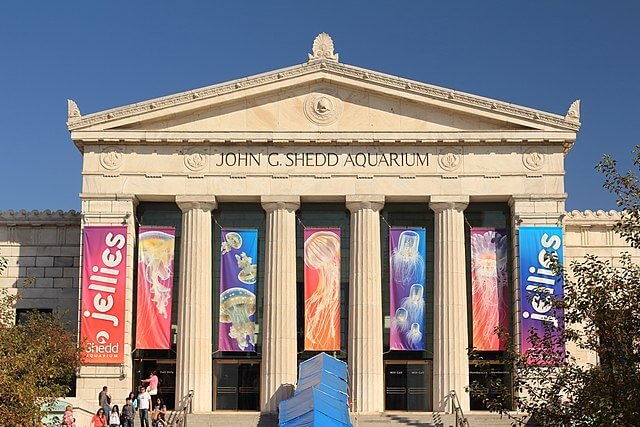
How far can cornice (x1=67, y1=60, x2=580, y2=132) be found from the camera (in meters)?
44.4

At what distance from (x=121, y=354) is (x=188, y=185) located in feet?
24.4

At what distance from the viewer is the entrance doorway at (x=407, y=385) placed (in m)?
45.0

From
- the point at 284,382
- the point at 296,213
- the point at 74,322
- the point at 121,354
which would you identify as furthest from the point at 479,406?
the point at 74,322

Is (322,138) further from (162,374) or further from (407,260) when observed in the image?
(162,374)

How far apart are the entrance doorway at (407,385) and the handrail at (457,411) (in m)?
2.23

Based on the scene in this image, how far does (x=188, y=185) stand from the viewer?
45.1 metres

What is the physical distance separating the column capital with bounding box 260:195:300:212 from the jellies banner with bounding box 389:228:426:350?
4.17m

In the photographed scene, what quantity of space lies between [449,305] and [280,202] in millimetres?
8119

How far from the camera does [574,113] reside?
4462cm

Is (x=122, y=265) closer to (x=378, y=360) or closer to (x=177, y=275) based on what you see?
(x=177, y=275)

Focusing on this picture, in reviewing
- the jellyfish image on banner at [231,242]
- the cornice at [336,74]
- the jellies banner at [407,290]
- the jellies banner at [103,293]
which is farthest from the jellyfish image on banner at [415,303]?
the jellies banner at [103,293]

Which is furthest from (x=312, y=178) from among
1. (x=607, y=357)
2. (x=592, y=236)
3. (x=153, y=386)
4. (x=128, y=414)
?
(x=607, y=357)

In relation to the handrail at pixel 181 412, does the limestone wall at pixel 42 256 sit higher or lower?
higher

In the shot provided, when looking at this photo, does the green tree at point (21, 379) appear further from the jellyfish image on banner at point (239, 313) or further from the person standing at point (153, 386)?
the jellyfish image on banner at point (239, 313)
